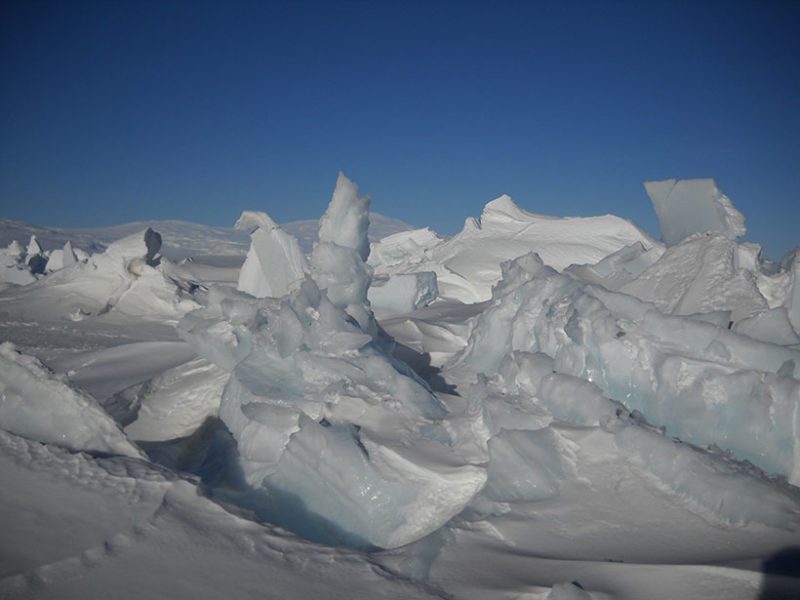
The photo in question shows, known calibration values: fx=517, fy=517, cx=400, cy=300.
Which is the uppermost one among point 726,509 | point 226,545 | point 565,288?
point 565,288

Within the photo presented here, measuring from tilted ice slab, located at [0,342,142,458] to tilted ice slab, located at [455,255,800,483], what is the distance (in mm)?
3264

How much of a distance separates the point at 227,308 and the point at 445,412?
6.74ft

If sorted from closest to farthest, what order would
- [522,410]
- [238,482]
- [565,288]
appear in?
1. [238,482]
2. [522,410]
3. [565,288]

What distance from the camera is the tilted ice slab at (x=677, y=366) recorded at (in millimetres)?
3217

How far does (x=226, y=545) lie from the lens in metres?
2.15

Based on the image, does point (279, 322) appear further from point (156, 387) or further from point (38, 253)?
point (38, 253)

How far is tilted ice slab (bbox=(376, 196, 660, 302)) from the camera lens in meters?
11.7

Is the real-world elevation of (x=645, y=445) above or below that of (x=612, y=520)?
above

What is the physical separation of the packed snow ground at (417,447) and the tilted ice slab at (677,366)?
1cm

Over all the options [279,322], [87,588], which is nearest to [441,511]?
[87,588]

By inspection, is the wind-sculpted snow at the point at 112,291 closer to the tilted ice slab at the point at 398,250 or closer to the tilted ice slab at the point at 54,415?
the tilted ice slab at the point at 54,415

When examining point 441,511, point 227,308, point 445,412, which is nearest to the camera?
point 441,511

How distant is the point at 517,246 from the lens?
41.1 ft

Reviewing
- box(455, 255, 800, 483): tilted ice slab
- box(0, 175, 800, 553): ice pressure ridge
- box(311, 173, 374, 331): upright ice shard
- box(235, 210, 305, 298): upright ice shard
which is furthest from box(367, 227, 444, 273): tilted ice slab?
box(455, 255, 800, 483): tilted ice slab
